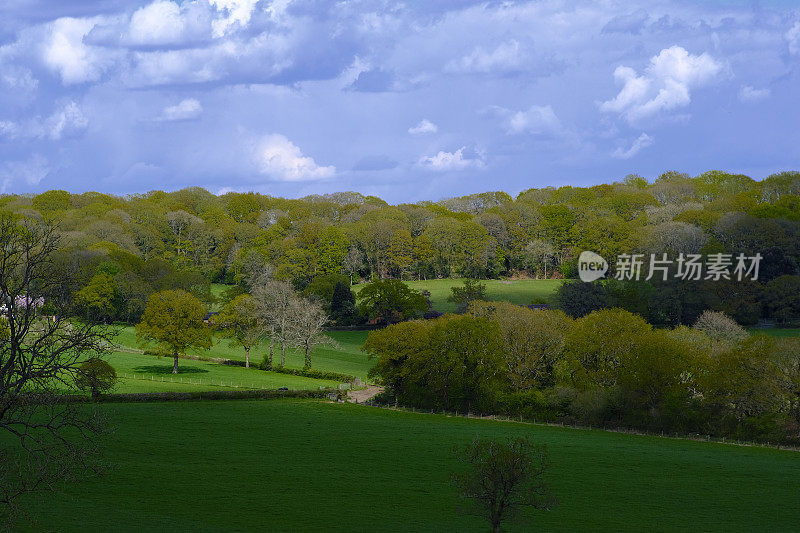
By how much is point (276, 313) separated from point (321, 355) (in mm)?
10123

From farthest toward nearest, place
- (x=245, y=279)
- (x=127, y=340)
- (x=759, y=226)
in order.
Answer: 1. (x=245, y=279)
2. (x=759, y=226)
3. (x=127, y=340)

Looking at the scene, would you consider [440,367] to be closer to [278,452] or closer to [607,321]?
[607,321]

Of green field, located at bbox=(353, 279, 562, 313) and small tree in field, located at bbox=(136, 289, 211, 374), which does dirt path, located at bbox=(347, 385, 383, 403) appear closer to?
small tree in field, located at bbox=(136, 289, 211, 374)

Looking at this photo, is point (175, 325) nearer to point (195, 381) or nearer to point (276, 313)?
point (195, 381)

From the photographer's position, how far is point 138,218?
15712 centimetres

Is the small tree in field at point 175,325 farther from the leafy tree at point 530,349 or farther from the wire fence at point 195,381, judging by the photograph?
the leafy tree at point 530,349

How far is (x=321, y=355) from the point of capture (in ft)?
298

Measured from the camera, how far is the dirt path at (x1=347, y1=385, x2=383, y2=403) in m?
69.1

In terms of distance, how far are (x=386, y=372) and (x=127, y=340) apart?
37490mm

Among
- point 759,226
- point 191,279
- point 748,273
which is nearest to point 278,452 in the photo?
point 191,279

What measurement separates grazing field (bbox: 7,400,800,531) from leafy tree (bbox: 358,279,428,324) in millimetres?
43973

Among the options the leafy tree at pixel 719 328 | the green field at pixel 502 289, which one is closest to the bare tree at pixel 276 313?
the green field at pixel 502 289

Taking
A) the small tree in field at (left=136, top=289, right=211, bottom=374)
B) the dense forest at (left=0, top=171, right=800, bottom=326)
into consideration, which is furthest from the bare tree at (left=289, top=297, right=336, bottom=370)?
the dense forest at (left=0, top=171, right=800, bottom=326)

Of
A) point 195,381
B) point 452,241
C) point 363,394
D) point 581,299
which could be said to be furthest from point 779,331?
point 195,381
